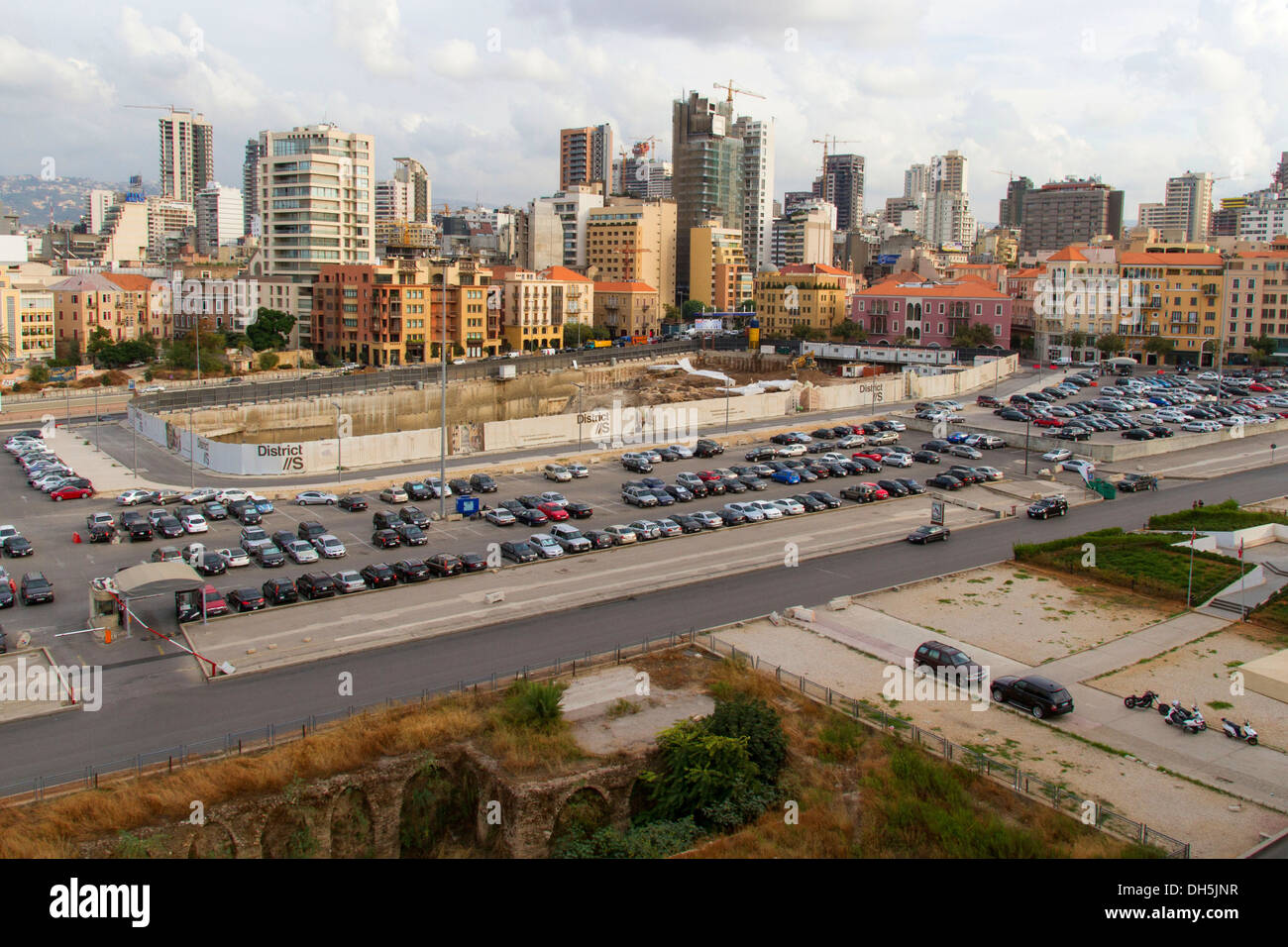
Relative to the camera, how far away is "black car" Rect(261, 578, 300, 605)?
91.3ft

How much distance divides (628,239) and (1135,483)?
103 metres

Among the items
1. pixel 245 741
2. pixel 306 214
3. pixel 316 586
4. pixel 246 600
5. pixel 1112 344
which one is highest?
pixel 306 214

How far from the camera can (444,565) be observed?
3070 cm

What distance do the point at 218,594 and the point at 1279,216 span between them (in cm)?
21806

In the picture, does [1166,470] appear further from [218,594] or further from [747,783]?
[218,594]

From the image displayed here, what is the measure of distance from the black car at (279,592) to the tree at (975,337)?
76212 millimetres

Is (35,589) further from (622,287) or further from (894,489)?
(622,287)

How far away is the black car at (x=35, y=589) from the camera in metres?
27.9

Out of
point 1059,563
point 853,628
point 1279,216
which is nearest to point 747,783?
point 853,628

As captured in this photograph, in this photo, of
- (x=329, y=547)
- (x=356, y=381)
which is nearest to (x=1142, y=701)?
(x=329, y=547)

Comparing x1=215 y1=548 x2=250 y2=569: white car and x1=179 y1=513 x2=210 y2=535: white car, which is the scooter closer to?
x1=215 y1=548 x2=250 y2=569: white car

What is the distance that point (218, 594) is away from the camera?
90.9 feet

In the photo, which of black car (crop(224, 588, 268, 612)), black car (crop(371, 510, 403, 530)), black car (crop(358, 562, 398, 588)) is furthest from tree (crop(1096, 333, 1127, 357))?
black car (crop(224, 588, 268, 612))

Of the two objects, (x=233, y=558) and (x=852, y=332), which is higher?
(x=852, y=332)
